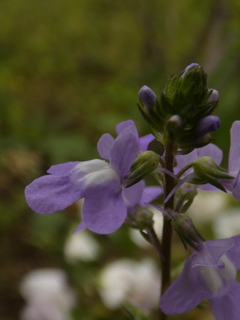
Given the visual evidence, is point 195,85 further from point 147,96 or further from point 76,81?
Result: point 76,81

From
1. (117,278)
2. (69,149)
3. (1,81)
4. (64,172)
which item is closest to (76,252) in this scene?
(117,278)

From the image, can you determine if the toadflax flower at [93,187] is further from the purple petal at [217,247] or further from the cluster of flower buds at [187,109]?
the purple petal at [217,247]

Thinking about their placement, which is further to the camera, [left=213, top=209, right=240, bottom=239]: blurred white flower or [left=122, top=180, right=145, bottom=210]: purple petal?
[left=213, top=209, right=240, bottom=239]: blurred white flower

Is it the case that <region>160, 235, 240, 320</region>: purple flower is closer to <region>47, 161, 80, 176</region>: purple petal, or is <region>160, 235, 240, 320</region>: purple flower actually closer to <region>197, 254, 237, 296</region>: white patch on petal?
<region>197, 254, 237, 296</region>: white patch on petal

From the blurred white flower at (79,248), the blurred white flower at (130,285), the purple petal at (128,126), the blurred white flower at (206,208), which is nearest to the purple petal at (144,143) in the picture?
the purple petal at (128,126)

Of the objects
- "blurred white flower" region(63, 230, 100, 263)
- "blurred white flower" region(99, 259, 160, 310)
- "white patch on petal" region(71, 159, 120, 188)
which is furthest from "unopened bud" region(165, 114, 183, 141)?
"blurred white flower" region(63, 230, 100, 263)

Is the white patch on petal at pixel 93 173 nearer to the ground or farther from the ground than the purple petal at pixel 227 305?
farther from the ground

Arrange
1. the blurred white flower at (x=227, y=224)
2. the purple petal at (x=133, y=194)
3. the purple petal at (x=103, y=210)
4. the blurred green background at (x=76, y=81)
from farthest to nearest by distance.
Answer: the blurred green background at (x=76, y=81) → the blurred white flower at (x=227, y=224) → the purple petal at (x=133, y=194) → the purple petal at (x=103, y=210)

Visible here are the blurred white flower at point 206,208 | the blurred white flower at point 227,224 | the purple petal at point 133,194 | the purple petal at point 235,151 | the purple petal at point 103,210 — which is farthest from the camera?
the blurred white flower at point 206,208
